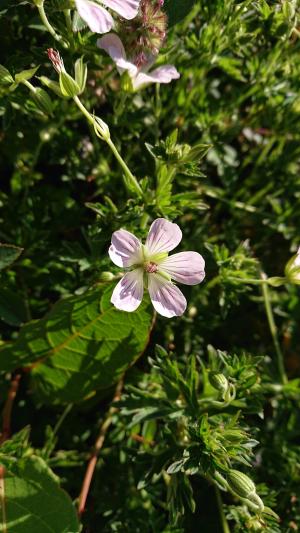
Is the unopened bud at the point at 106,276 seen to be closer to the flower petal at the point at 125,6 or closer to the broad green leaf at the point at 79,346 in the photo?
the broad green leaf at the point at 79,346

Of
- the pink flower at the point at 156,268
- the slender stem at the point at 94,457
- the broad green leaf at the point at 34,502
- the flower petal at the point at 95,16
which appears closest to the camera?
the flower petal at the point at 95,16

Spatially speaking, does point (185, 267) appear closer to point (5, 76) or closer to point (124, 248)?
point (124, 248)

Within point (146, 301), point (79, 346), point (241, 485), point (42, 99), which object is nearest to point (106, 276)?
point (146, 301)

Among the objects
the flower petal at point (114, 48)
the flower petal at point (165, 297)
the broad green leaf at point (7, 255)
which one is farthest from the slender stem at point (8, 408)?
the flower petal at point (114, 48)

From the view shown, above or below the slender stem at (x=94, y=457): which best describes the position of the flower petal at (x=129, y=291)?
above

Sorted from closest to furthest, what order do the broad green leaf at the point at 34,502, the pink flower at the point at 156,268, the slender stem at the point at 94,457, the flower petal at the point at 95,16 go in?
1. the flower petal at the point at 95,16
2. the pink flower at the point at 156,268
3. the broad green leaf at the point at 34,502
4. the slender stem at the point at 94,457

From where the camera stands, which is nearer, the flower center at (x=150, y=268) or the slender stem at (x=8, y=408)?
the flower center at (x=150, y=268)
